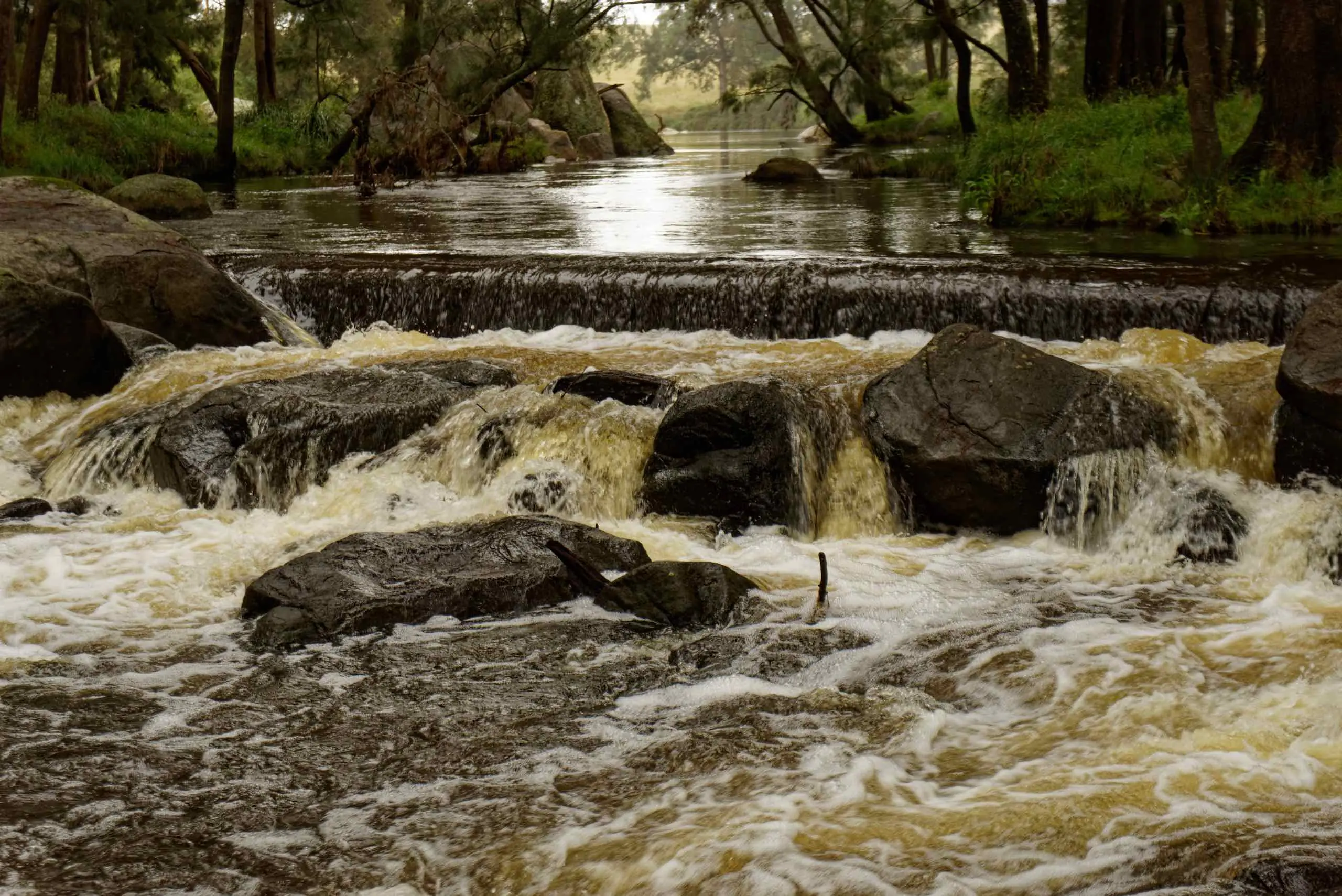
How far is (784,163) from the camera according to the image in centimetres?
2169

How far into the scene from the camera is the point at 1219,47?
66.2ft

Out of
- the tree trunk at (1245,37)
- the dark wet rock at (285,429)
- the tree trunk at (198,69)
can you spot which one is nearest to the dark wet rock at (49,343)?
the dark wet rock at (285,429)

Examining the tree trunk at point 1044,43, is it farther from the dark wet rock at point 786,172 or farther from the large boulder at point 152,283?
the large boulder at point 152,283

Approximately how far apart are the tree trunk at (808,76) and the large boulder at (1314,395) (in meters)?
24.3

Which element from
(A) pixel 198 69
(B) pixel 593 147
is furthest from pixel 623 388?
(B) pixel 593 147

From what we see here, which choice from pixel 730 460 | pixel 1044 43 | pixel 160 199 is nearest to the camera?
pixel 730 460

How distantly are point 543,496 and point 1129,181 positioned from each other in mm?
8786

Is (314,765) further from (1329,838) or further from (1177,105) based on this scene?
(1177,105)

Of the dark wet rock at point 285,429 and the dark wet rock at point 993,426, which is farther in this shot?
the dark wet rock at point 285,429

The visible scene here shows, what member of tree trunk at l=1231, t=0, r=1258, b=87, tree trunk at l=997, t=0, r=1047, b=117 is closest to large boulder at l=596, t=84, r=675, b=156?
tree trunk at l=997, t=0, r=1047, b=117

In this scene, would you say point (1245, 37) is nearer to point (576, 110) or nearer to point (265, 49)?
point (576, 110)

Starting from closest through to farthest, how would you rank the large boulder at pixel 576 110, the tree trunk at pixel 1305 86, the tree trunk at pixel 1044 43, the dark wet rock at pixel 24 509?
1. the dark wet rock at pixel 24 509
2. the tree trunk at pixel 1305 86
3. the tree trunk at pixel 1044 43
4. the large boulder at pixel 576 110

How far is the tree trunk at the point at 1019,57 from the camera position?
21.1m

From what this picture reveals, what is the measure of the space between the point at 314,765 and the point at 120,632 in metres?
1.70
